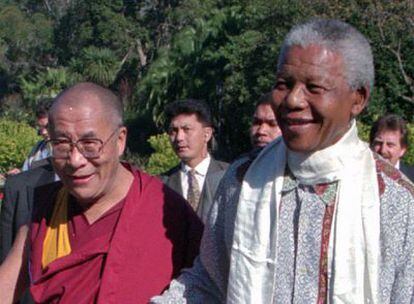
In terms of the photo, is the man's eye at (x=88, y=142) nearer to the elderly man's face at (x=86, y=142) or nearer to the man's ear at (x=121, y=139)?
the elderly man's face at (x=86, y=142)

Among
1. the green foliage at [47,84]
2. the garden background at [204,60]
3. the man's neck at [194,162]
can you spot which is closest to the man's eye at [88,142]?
the man's neck at [194,162]

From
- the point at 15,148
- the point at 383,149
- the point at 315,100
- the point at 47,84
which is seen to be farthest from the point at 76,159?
the point at 47,84

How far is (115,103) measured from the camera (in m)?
3.38

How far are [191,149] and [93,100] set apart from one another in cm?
270

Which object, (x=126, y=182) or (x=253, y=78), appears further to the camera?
(x=253, y=78)

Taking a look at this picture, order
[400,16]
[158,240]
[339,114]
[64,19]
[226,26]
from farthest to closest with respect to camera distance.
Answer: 1. [64,19]
2. [226,26]
3. [400,16]
4. [158,240]
5. [339,114]

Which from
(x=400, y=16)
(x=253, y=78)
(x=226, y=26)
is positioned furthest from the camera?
(x=226, y=26)

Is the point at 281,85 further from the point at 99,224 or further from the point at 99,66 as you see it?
the point at 99,66

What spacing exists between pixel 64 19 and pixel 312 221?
42921 millimetres

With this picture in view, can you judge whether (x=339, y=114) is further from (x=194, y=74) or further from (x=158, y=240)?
(x=194, y=74)

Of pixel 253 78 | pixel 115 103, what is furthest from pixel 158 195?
pixel 253 78

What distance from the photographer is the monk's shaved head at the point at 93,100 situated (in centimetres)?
329

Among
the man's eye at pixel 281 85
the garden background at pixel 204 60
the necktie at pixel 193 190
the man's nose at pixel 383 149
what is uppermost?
the garden background at pixel 204 60

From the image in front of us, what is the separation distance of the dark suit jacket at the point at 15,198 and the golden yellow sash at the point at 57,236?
251 cm
